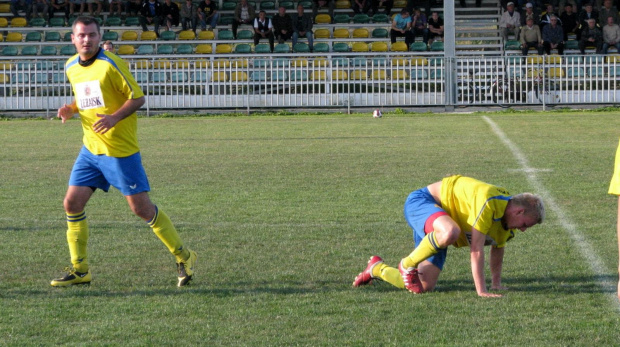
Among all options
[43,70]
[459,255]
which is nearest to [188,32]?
[43,70]

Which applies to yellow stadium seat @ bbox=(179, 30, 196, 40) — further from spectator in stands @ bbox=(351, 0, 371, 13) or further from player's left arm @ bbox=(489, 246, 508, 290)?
player's left arm @ bbox=(489, 246, 508, 290)

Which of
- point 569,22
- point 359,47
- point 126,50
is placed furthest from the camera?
point 126,50

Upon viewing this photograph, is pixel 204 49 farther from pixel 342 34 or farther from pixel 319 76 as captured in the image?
pixel 319 76

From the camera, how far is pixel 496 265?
19.1ft

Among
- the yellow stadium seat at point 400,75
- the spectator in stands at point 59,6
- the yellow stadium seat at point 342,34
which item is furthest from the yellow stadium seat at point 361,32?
the spectator in stands at point 59,6

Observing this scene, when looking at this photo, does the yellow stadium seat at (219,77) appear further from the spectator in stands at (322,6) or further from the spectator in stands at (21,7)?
the spectator in stands at (21,7)

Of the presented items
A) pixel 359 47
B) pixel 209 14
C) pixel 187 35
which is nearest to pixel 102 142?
pixel 359 47

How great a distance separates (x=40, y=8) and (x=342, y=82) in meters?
14.2

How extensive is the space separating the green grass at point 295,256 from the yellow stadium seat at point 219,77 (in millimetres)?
10143

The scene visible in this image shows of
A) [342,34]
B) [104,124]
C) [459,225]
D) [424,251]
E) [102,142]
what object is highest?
[342,34]

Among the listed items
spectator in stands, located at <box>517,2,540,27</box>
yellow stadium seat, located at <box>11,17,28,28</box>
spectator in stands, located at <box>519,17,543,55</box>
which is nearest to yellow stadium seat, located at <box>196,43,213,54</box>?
yellow stadium seat, located at <box>11,17,28,28</box>

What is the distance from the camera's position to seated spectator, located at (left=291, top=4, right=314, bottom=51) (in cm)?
2955

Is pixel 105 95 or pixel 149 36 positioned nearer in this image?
pixel 105 95

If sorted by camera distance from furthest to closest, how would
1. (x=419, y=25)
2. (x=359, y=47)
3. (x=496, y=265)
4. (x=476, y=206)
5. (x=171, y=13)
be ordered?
(x=171, y=13) → (x=419, y=25) → (x=359, y=47) → (x=496, y=265) → (x=476, y=206)
